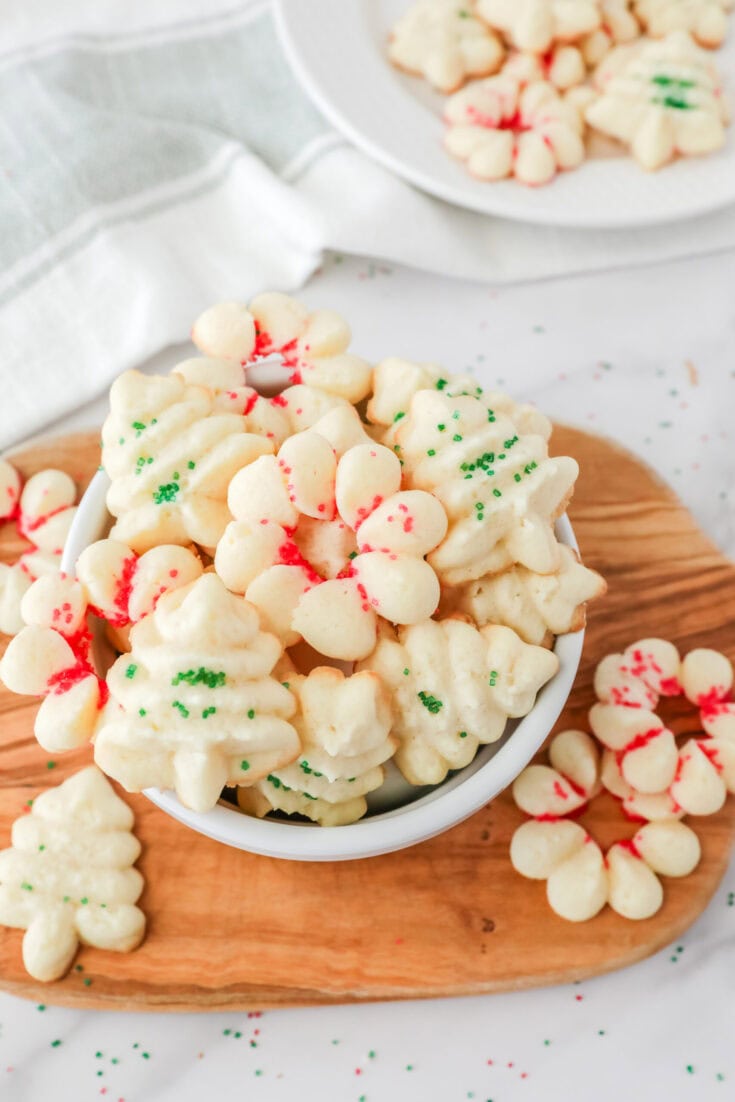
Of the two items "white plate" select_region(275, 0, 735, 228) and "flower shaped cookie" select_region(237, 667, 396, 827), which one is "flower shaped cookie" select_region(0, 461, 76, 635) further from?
"white plate" select_region(275, 0, 735, 228)

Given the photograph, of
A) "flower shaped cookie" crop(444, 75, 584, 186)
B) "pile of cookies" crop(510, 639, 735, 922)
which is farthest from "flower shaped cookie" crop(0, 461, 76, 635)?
"flower shaped cookie" crop(444, 75, 584, 186)

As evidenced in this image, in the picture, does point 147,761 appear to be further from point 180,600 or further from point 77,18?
point 77,18

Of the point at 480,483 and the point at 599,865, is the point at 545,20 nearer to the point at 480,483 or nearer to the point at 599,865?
the point at 480,483

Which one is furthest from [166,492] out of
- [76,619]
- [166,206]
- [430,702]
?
[166,206]

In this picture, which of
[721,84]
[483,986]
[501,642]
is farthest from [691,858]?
[721,84]

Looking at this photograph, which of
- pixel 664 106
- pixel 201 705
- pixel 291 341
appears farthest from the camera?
pixel 664 106

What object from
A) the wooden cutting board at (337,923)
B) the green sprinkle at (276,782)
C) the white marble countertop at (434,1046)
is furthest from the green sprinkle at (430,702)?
the white marble countertop at (434,1046)

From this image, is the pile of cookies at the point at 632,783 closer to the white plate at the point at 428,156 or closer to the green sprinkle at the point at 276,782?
the green sprinkle at the point at 276,782

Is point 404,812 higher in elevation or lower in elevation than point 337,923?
higher
